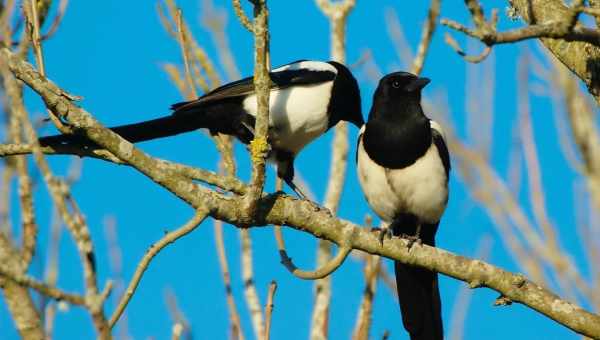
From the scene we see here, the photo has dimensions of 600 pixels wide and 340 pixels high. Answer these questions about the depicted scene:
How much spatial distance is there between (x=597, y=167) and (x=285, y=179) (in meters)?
1.81

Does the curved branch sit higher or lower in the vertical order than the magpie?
lower

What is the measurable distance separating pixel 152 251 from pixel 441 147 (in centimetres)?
231

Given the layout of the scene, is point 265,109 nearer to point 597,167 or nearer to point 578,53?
point 578,53

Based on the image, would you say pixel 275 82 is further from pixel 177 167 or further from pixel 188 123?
pixel 177 167

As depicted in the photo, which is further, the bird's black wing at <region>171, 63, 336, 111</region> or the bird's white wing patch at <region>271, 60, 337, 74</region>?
the bird's white wing patch at <region>271, 60, 337, 74</region>

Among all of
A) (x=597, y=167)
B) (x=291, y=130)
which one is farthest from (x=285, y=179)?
(x=597, y=167)

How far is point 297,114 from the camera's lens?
485cm

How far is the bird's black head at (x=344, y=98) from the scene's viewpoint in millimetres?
5027

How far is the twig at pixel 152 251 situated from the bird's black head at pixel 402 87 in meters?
2.01

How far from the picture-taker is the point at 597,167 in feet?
17.4

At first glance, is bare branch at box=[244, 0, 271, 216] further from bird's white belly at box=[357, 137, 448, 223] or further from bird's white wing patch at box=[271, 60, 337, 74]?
bird's white wing patch at box=[271, 60, 337, 74]

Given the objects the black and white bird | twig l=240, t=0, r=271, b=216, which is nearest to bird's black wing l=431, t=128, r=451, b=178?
the black and white bird

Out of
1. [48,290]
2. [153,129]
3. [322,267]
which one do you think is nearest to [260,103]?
[322,267]

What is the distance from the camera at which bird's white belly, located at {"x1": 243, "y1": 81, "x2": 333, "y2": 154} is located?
4.85 m
